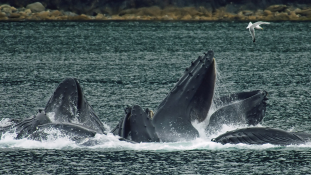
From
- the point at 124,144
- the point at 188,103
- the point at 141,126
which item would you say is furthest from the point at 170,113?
the point at 124,144

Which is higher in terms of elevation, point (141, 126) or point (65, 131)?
point (141, 126)

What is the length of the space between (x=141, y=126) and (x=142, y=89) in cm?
1675

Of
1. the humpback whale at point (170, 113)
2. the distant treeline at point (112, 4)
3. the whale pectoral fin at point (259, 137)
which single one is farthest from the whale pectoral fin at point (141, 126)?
the distant treeline at point (112, 4)

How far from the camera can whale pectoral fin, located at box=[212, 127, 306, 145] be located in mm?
18875

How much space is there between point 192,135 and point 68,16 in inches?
4902

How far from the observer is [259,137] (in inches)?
756

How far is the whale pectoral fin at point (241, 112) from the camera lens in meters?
19.5

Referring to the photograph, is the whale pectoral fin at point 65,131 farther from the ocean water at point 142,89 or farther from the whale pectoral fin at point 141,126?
the whale pectoral fin at point 141,126

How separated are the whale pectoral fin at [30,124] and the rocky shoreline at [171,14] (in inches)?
4555

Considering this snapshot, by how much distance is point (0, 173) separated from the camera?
18.0m

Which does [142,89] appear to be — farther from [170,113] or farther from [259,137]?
[259,137]

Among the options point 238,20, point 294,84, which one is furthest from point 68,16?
point 294,84

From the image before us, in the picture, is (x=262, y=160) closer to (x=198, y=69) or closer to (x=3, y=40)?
(x=198, y=69)

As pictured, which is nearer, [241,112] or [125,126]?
[125,126]
